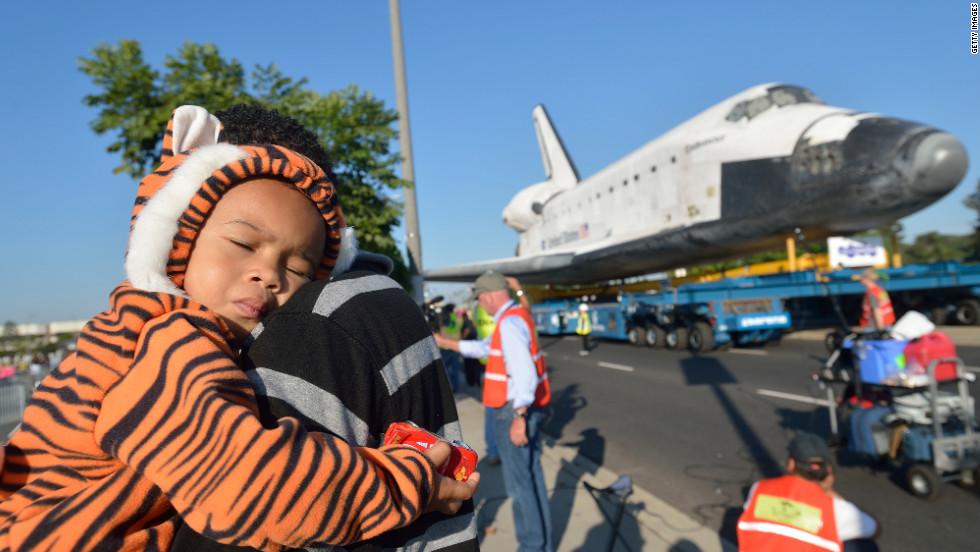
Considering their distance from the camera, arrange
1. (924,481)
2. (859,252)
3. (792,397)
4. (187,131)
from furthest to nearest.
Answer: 1. (859,252)
2. (792,397)
3. (924,481)
4. (187,131)

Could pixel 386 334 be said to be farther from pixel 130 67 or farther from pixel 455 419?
pixel 130 67

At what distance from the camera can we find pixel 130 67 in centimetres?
585

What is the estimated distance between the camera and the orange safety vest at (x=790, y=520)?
2711 mm

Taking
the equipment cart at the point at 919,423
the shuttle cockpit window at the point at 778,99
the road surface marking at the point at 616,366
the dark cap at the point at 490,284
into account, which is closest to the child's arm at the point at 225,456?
the dark cap at the point at 490,284

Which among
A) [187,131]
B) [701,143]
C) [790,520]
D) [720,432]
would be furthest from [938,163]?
[187,131]

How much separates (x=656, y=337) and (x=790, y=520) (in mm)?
13252

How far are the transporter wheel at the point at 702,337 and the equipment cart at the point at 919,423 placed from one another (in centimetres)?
851

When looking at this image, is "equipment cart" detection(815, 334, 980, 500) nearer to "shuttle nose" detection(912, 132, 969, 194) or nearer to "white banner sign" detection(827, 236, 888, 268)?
"shuttle nose" detection(912, 132, 969, 194)

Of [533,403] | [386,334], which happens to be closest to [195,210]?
[386,334]

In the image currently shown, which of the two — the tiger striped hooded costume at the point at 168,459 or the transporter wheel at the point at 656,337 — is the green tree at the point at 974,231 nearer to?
the transporter wheel at the point at 656,337

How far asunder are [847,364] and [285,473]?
6.91 m

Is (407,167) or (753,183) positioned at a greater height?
(753,183)

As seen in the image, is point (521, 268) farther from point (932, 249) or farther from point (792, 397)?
point (932, 249)

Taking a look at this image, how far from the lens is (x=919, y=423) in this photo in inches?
191
